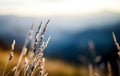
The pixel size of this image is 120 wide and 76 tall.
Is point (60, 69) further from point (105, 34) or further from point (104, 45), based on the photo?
point (105, 34)

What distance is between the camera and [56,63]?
12367 millimetres

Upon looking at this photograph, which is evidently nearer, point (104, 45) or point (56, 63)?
point (56, 63)

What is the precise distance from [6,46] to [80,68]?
2153 millimetres

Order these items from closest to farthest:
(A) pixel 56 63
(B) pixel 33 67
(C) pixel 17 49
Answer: (B) pixel 33 67
(C) pixel 17 49
(A) pixel 56 63

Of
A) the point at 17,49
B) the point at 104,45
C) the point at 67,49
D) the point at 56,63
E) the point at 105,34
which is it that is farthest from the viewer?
the point at 105,34

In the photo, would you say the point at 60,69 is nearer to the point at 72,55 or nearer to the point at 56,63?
the point at 56,63

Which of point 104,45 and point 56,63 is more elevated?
point 104,45

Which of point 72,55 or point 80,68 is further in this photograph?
point 72,55

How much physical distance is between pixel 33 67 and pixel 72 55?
13086 millimetres

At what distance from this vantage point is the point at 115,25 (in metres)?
17.2

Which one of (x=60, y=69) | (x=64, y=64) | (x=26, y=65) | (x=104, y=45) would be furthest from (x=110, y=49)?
(x=26, y=65)

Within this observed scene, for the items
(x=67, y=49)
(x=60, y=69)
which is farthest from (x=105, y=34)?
(x=60, y=69)

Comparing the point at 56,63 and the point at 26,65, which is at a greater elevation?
the point at 56,63

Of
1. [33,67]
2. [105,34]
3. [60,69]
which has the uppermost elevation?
[105,34]
